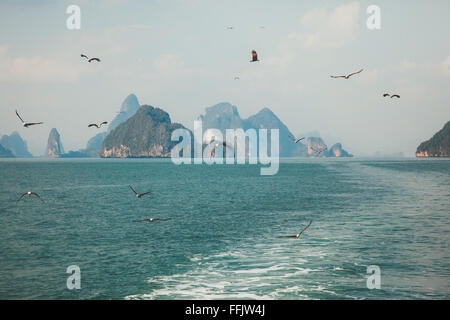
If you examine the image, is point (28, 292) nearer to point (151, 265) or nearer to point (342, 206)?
point (151, 265)

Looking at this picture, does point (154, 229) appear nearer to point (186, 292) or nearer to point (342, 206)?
point (186, 292)

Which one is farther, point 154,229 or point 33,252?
point 154,229

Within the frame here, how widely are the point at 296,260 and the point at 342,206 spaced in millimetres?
31307

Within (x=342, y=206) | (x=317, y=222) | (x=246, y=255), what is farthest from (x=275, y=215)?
(x=246, y=255)

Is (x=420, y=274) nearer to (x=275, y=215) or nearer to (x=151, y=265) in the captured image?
(x=151, y=265)

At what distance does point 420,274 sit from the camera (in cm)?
2350

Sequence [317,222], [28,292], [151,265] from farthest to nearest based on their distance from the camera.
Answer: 1. [317,222]
2. [151,265]
3. [28,292]

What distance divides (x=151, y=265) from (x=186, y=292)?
5569mm

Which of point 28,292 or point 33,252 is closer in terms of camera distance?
point 28,292

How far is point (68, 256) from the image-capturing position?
29844 mm

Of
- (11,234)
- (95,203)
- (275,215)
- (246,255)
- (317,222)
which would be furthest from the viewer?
(95,203)

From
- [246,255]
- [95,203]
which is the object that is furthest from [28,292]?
[95,203]
